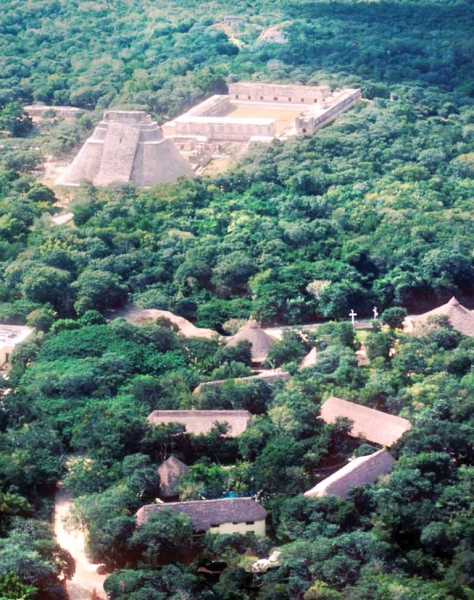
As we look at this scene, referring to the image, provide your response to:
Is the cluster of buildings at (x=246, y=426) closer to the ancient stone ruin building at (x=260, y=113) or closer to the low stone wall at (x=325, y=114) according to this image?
the ancient stone ruin building at (x=260, y=113)

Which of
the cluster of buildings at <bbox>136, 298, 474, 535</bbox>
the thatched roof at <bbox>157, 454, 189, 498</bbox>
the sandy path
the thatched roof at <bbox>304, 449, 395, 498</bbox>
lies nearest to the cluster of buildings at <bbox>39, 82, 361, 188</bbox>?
the cluster of buildings at <bbox>136, 298, 474, 535</bbox>

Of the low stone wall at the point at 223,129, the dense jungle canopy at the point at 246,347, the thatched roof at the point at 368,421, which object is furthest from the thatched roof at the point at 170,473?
the low stone wall at the point at 223,129

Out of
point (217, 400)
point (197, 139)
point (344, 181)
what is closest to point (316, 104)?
point (197, 139)

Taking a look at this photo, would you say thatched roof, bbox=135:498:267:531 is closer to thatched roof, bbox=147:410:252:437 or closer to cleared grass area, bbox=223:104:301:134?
thatched roof, bbox=147:410:252:437

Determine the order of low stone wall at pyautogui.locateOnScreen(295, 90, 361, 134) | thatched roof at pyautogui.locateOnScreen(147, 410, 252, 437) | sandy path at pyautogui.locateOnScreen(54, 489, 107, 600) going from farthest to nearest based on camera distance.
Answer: low stone wall at pyautogui.locateOnScreen(295, 90, 361, 134)
thatched roof at pyautogui.locateOnScreen(147, 410, 252, 437)
sandy path at pyautogui.locateOnScreen(54, 489, 107, 600)

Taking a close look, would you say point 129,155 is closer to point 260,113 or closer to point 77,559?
point 260,113

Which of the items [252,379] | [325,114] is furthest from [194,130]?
[252,379]

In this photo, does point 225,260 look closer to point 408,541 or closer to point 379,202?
point 379,202
